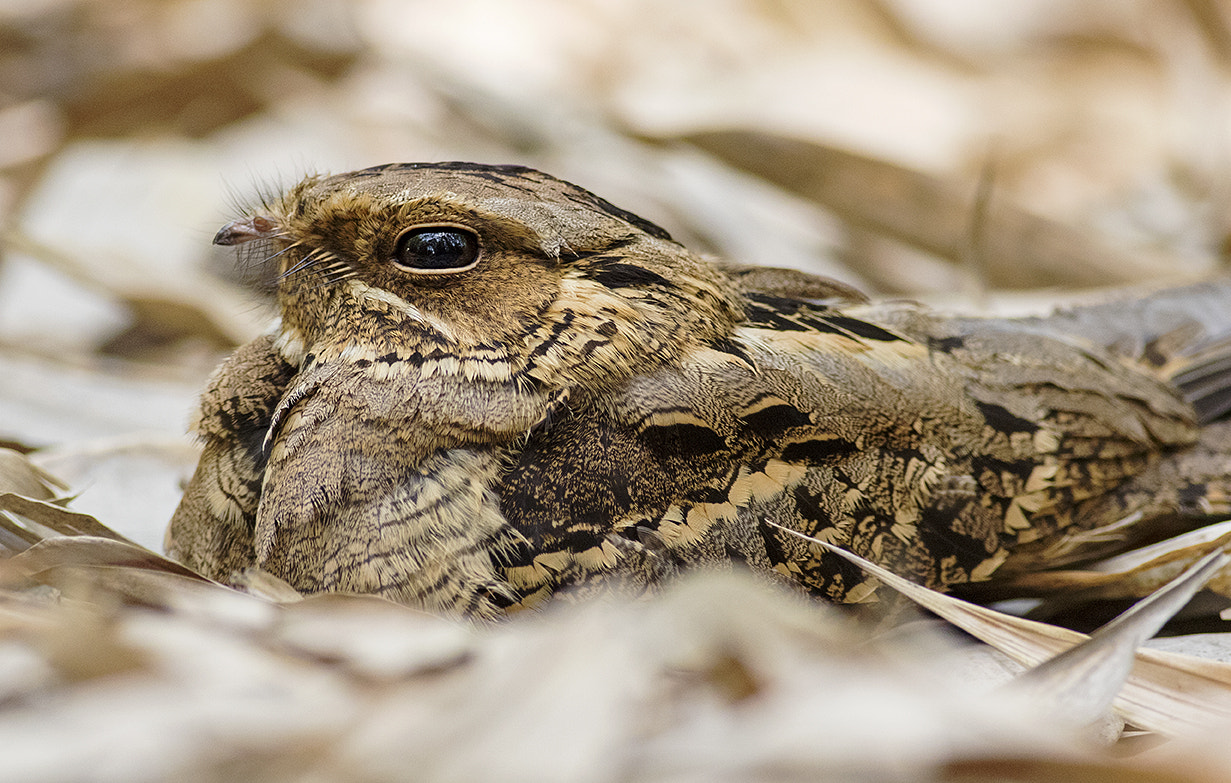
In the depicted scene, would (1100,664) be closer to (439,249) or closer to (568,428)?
(568,428)

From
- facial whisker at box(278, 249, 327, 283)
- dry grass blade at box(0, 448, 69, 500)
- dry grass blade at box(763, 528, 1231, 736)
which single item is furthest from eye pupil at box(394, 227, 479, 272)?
dry grass blade at box(0, 448, 69, 500)

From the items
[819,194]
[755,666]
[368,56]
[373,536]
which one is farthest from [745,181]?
[755,666]

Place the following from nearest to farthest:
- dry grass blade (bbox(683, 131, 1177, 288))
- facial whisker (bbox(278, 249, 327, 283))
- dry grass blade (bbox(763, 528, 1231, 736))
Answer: dry grass blade (bbox(763, 528, 1231, 736)) < facial whisker (bbox(278, 249, 327, 283)) < dry grass blade (bbox(683, 131, 1177, 288))

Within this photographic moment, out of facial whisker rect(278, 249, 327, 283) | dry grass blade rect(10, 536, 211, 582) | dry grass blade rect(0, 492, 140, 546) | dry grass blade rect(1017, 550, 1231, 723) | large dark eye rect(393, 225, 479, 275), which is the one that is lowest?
dry grass blade rect(1017, 550, 1231, 723)

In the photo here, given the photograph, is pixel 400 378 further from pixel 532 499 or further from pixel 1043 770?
pixel 1043 770

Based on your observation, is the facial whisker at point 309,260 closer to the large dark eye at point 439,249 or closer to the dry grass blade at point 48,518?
the large dark eye at point 439,249

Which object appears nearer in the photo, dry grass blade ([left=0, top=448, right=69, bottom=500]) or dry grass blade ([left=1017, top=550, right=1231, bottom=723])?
dry grass blade ([left=1017, top=550, right=1231, bottom=723])

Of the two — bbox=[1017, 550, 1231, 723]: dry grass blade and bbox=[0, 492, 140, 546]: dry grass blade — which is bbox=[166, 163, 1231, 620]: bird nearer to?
bbox=[0, 492, 140, 546]: dry grass blade

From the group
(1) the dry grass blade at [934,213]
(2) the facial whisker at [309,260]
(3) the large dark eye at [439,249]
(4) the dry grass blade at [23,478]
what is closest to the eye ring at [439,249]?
(3) the large dark eye at [439,249]
